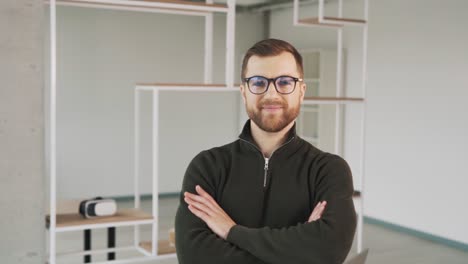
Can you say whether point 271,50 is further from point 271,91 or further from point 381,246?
point 381,246

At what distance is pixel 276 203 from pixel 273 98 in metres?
0.28

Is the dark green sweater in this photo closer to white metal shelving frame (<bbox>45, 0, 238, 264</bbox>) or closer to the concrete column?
the concrete column

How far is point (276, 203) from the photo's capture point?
162 cm

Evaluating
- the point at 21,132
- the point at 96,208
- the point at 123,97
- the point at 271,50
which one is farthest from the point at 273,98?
the point at 123,97

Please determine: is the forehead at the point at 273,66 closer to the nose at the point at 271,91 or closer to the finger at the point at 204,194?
the nose at the point at 271,91

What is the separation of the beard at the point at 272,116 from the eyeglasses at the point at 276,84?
30 mm

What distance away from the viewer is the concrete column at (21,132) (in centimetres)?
339

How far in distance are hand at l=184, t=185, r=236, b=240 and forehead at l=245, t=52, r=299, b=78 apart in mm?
363

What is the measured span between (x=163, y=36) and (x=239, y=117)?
68.6 inches

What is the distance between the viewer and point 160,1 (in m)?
3.94

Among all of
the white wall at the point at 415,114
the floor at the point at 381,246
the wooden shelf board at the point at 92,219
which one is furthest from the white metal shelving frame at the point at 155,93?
the white wall at the point at 415,114

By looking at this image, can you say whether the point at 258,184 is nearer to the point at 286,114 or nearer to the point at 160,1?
the point at 286,114

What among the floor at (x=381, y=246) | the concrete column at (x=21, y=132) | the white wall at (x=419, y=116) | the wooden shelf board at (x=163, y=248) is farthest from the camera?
the white wall at (x=419, y=116)

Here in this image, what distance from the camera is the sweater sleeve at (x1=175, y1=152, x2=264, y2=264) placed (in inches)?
66.0
